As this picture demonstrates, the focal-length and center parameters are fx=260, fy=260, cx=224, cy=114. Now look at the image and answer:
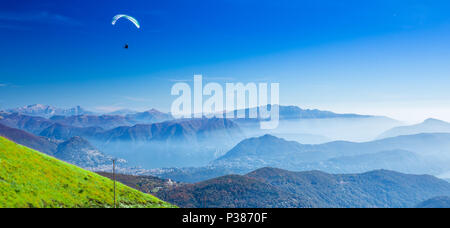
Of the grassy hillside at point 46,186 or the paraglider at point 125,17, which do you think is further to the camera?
the paraglider at point 125,17

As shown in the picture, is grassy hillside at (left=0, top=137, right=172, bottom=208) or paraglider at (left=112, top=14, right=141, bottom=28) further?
paraglider at (left=112, top=14, right=141, bottom=28)

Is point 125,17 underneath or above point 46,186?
above

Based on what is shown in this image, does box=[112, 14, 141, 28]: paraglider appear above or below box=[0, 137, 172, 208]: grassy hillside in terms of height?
above

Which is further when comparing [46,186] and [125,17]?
[125,17]

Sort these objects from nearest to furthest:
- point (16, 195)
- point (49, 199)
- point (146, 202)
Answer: point (16, 195), point (49, 199), point (146, 202)

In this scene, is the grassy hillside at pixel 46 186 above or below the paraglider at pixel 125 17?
below
